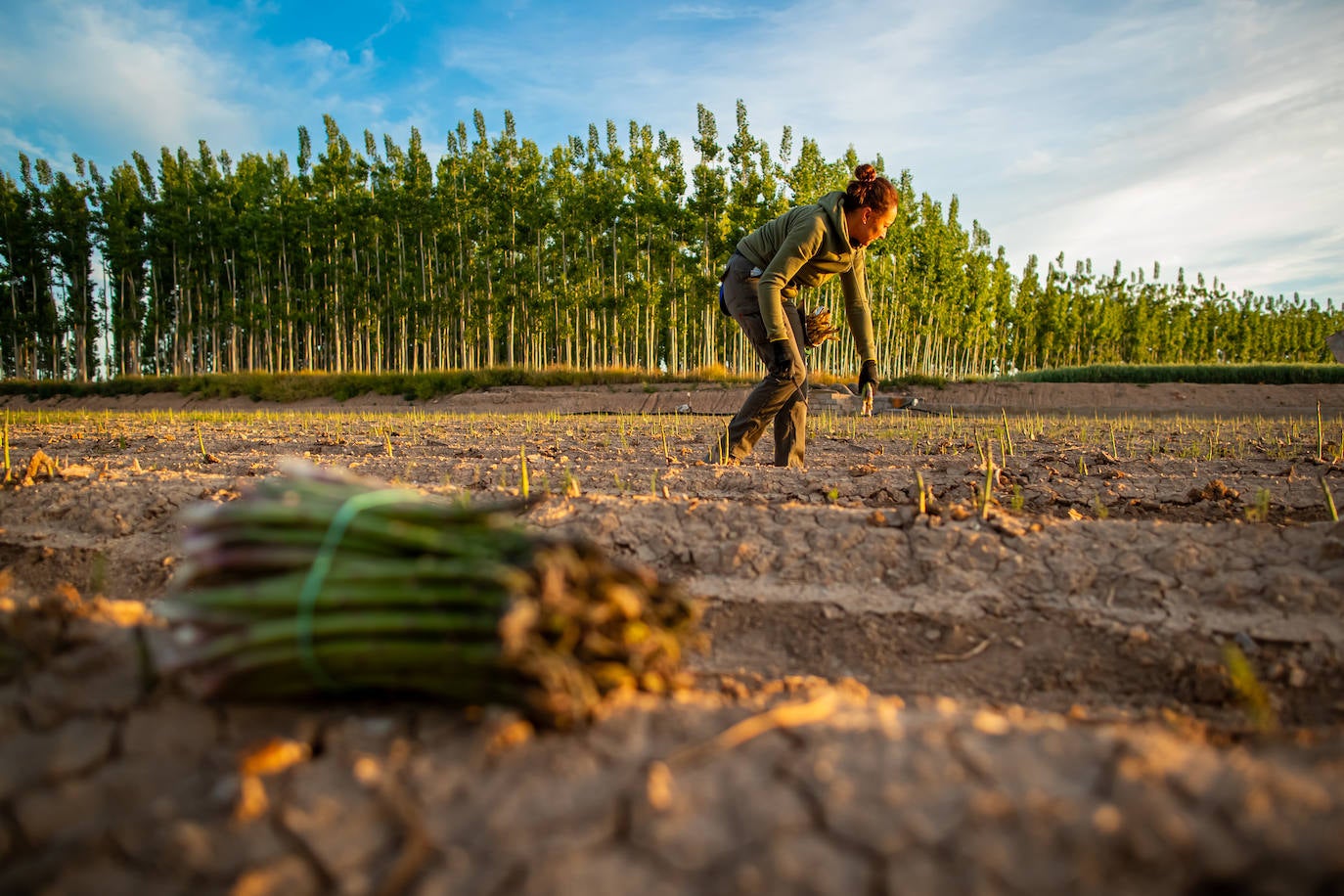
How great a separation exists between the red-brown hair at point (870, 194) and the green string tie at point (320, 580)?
371 centimetres

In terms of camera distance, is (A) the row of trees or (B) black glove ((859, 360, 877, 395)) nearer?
(B) black glove ((859, 360, 877, 395))

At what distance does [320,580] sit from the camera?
4.01ft

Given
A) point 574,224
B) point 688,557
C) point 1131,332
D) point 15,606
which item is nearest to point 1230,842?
point 688,557

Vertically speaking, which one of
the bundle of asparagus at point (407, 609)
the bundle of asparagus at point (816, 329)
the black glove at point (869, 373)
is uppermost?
the bundle of asparagus at point (816, 329)

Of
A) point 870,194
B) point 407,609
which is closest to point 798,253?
point 870,194

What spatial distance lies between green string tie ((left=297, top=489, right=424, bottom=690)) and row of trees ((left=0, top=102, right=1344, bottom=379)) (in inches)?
916

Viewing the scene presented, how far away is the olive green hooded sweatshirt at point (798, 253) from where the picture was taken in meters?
4.40

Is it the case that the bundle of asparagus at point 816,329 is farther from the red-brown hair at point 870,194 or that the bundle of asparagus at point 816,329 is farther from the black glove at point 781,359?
the red-brown hair at point 870,194

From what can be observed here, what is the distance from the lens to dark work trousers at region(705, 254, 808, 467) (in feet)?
15.7

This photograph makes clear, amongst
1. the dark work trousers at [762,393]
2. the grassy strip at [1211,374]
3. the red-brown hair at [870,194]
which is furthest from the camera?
the grassy strip at [1211,374]

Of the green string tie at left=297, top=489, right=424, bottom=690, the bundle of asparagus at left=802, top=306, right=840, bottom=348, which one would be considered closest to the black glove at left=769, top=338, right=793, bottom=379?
the bundle of asparagus at left=802, top=306, right=840, bottom=348

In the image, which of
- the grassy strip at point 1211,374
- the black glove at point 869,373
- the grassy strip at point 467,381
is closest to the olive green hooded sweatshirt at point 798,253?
the black glove at point 869,373

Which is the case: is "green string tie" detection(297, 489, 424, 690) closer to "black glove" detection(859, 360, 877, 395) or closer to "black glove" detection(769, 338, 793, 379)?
"black glove" detection(769, 338, 793, 379)

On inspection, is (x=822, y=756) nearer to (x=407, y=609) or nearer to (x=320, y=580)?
(x=407, y=609)
